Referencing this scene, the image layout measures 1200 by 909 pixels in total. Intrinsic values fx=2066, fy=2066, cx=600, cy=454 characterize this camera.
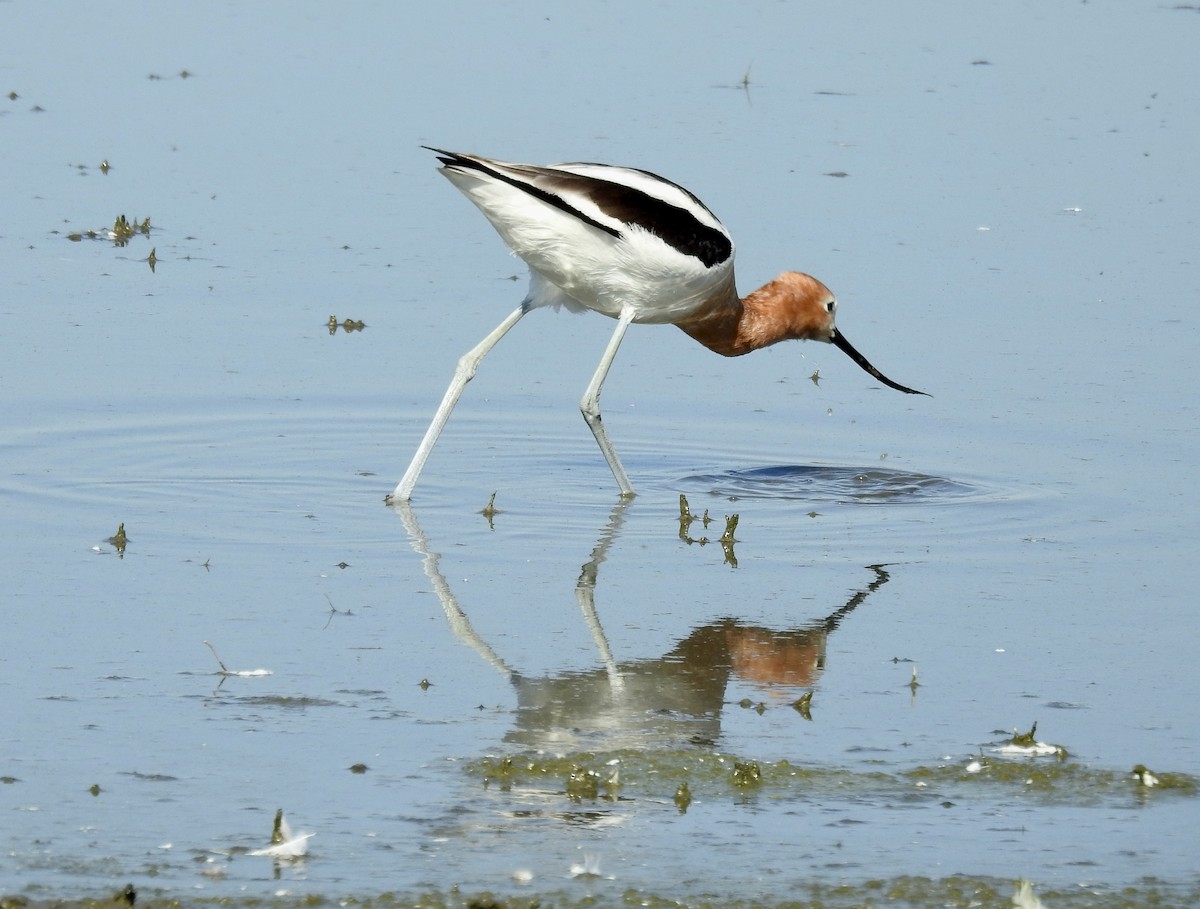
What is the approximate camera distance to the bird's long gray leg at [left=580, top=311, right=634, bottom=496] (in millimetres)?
8812

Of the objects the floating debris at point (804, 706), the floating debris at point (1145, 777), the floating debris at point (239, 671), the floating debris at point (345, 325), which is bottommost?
the floating debris at point (239, 671)

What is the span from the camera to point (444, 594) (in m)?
7.17

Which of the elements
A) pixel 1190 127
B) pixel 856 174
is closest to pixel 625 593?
pixel 856 174

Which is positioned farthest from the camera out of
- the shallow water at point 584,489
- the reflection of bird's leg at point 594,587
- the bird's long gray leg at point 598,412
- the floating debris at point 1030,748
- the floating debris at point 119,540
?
the bird's long gray leg at point 598,412

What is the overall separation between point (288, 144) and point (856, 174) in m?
3.90

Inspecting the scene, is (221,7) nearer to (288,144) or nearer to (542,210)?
(288,144)

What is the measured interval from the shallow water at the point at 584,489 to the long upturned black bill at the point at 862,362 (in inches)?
6.5

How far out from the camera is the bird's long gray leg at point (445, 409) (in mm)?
8461

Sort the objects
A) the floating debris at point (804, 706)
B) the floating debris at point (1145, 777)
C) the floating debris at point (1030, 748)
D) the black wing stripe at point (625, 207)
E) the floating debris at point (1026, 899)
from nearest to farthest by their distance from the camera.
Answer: the floating debris at point (1026, 899)
the floating debris at point (1145, 777)
the floating debris at point (1030, 748)
the floating debris at point (804, 706)
the black wing stripe at point (625, 207)

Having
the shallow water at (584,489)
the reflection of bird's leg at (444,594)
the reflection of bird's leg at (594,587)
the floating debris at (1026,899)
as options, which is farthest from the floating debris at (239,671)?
the floating debris at (1026,899)

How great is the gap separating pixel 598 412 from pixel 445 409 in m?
0.68

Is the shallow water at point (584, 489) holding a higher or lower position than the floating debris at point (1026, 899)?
higher

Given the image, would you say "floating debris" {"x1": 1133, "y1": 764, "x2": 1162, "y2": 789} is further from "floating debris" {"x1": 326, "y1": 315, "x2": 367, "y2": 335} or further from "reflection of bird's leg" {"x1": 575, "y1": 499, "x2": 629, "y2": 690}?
"floating debris" {"x1": 326, "y1": 315, "x2": 367, "y2": 335}

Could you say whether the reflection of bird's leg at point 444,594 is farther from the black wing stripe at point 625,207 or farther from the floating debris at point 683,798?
the black wing stripe at point 625,207
